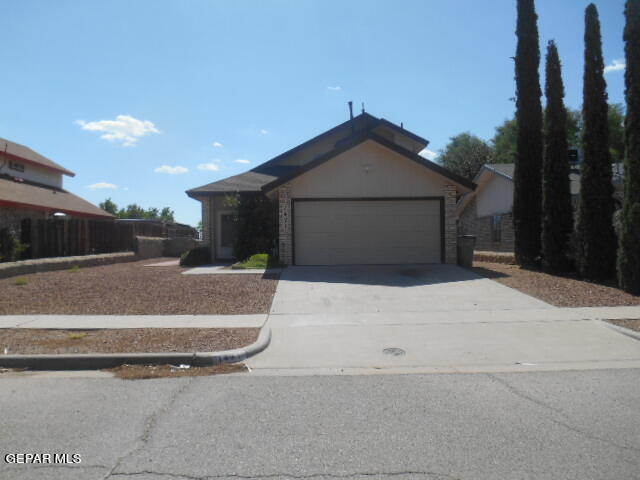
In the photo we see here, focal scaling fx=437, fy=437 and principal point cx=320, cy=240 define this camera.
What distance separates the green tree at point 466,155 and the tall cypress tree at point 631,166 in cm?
3122

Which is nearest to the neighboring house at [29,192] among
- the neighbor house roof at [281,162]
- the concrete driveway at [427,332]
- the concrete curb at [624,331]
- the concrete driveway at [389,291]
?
the neighbor house roof at [281,162]

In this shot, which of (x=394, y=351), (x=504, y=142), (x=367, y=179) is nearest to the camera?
(x=394, y=351)

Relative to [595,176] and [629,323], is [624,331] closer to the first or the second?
[629,323]

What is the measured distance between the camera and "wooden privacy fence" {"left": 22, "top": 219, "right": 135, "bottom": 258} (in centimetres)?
1605

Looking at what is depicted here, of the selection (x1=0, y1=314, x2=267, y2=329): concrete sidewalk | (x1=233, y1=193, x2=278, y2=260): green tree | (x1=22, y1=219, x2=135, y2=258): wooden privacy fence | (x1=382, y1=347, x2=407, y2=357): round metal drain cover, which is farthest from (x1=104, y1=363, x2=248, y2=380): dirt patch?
(x1=22, y1=219, x2=135, y2=258): wooden privacy fence

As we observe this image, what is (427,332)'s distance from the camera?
7.29 metres

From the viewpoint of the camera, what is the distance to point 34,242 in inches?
629

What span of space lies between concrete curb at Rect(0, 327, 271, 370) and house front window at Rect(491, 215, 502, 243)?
22040 mm

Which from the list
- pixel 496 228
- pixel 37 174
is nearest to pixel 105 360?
pixel 496 228

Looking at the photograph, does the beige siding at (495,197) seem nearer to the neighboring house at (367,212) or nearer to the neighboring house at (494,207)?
the neighboring house at (494,207)

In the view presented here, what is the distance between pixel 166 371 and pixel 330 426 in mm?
2573

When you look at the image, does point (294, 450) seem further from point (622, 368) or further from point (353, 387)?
point (622, 368)

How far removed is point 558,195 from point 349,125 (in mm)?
9804

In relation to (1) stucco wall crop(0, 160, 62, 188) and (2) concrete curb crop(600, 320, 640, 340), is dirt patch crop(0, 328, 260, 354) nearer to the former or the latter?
(2) concrete curb crop(600, 320, 640, 340)
